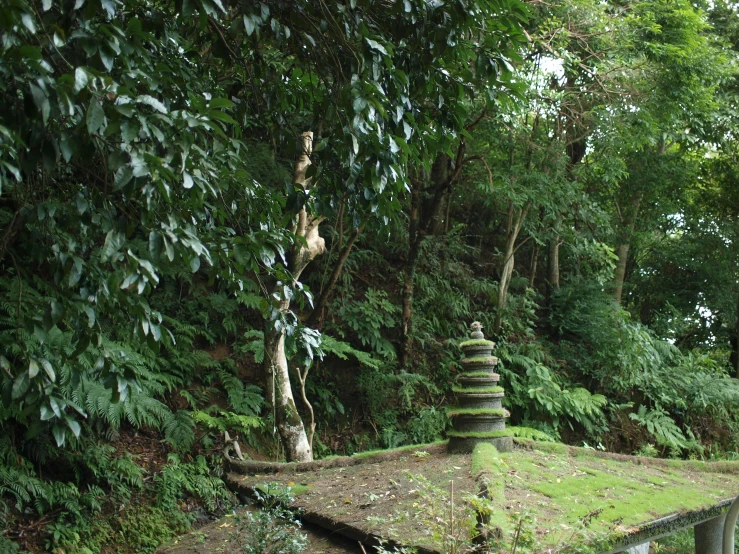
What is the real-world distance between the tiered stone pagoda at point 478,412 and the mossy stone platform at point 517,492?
0.08 m

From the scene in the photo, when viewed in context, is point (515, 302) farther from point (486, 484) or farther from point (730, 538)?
point (730, 538)

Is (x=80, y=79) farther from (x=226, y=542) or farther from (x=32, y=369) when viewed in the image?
(x=226, y=542)

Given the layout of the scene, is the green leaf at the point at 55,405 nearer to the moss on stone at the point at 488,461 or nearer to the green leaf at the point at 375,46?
the green leaf at the point at 375,46

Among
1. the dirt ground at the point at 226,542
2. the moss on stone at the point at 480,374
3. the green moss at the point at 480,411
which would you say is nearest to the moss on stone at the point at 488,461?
the green moss at the point at 480,411

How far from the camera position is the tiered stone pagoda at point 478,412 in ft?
13.6

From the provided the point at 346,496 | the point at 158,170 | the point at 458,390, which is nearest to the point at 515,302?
the point at 458,390

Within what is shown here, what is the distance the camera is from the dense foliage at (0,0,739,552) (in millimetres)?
2543

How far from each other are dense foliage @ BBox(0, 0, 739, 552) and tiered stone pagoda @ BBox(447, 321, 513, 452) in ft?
3.62

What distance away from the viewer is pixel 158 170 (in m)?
2.18

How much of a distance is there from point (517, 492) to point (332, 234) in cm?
628

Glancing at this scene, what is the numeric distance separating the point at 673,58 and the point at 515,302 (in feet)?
14.3

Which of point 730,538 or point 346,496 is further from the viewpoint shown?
point 346,496

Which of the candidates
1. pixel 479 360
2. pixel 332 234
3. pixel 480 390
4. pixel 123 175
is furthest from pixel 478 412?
pixel 332 234

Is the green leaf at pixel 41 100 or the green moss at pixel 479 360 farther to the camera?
the green moss at pixel 479 360
